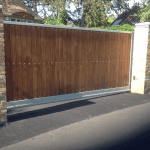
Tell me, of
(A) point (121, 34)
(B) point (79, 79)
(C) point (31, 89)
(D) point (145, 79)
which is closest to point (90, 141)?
(C) point (31, 89)

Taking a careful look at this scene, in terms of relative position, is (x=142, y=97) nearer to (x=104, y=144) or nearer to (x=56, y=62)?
Answer: (x=56, y=62)

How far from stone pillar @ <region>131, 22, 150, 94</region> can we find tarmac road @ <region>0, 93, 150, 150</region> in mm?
1679

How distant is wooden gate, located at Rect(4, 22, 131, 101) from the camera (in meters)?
6.64

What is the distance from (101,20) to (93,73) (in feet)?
74.1

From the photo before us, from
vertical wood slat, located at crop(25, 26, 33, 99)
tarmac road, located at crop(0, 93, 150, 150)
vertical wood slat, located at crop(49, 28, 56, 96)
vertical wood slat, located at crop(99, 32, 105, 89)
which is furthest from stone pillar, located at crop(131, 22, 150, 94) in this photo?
vertical wood slat, located at crop(25, 26, 33, 99)

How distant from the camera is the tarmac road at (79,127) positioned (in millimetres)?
4004

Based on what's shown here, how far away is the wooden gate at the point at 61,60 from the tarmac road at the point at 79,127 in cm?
89

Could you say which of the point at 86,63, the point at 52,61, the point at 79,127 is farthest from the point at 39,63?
the point at 79,127

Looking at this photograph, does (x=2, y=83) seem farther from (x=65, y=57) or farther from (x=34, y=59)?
(x=65, y=57)

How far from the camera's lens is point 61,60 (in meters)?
7.66

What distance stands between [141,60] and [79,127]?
5.13 metres

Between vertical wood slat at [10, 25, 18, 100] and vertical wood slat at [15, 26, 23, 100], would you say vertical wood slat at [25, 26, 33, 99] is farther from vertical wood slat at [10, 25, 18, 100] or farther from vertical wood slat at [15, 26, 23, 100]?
vertical wood slat at [10, 25, 18, 100]

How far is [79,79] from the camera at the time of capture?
26.9 feet

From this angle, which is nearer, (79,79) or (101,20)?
(79,79)
